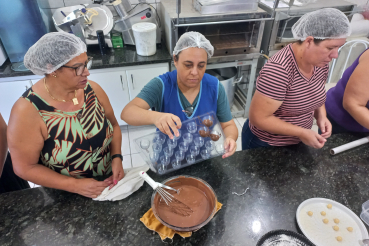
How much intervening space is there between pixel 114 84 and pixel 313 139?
6.24ft

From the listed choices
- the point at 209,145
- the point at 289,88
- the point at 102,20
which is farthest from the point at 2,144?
the point at 102,20

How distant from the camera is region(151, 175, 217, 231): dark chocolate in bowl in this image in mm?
800

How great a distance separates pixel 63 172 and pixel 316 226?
112 cm

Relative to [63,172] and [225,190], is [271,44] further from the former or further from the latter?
[63,172]

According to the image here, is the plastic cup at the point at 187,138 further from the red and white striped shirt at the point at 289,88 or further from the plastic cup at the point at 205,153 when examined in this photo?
the red and white striped shirt at the point at 289,88

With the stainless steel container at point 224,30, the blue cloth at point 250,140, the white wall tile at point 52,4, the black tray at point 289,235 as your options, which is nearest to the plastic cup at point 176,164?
the black tray at point 289,235

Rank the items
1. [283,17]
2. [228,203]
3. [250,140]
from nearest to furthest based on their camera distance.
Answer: [228,203], [250,140], [283,17]

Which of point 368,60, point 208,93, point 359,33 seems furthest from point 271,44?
point 208,93

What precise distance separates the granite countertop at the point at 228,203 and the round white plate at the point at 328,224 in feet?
0.11

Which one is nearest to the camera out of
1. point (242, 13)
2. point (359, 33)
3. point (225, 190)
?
point (225, 190)

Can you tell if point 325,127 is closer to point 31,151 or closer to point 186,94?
point 186,94

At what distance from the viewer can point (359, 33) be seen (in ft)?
8.44

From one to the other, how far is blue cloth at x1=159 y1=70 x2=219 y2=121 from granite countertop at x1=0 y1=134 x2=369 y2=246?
1.02 ft

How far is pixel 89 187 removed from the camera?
3.08 ft
